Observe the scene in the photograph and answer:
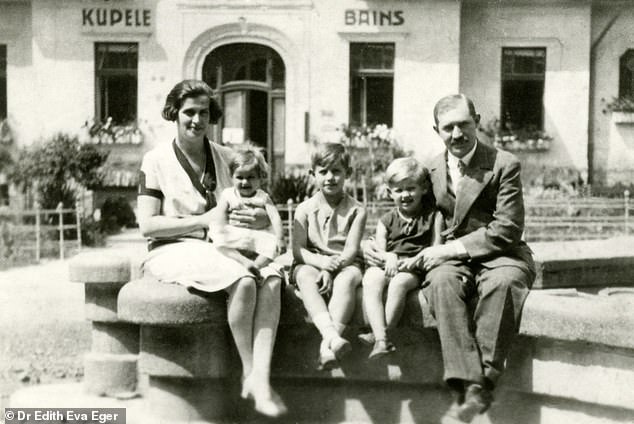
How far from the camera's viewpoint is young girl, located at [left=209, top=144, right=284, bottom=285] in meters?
4.38

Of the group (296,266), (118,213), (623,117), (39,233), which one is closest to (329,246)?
(296,266)

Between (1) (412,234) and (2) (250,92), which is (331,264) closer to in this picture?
(1) (412,234)

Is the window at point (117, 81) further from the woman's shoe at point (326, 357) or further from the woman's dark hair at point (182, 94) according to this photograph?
the woman's shoe at point (326, 357)

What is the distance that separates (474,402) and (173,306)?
141cm

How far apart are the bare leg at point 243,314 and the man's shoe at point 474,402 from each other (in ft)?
3.20

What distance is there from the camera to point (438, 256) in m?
4.25

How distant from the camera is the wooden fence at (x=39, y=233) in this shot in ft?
40.6

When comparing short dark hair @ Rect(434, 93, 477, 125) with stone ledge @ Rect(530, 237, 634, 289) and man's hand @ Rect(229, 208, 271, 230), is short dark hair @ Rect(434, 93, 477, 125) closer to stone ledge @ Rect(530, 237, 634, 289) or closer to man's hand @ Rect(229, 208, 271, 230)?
man's hand @ Rect(229, 208, 271, 230)

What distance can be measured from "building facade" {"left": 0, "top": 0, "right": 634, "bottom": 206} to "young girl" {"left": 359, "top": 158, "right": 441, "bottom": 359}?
12.6 meters

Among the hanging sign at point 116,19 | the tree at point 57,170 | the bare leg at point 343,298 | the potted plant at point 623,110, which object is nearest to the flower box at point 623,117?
the potted plant at point 623,110

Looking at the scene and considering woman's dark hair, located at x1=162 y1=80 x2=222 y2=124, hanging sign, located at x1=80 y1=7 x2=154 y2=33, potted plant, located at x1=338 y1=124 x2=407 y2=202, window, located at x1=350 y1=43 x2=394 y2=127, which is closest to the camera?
woman's dark hair, located at x1=162 y1=80 x2=222 y2=124

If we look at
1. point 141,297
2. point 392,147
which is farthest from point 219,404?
point 392,147

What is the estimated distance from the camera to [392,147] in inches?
665

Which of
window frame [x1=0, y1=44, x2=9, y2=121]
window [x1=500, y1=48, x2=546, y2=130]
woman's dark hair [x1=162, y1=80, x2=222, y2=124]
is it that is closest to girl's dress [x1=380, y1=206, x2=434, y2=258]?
woman's dark hair [x1=162, y1=80, x2=222, y2=124]
